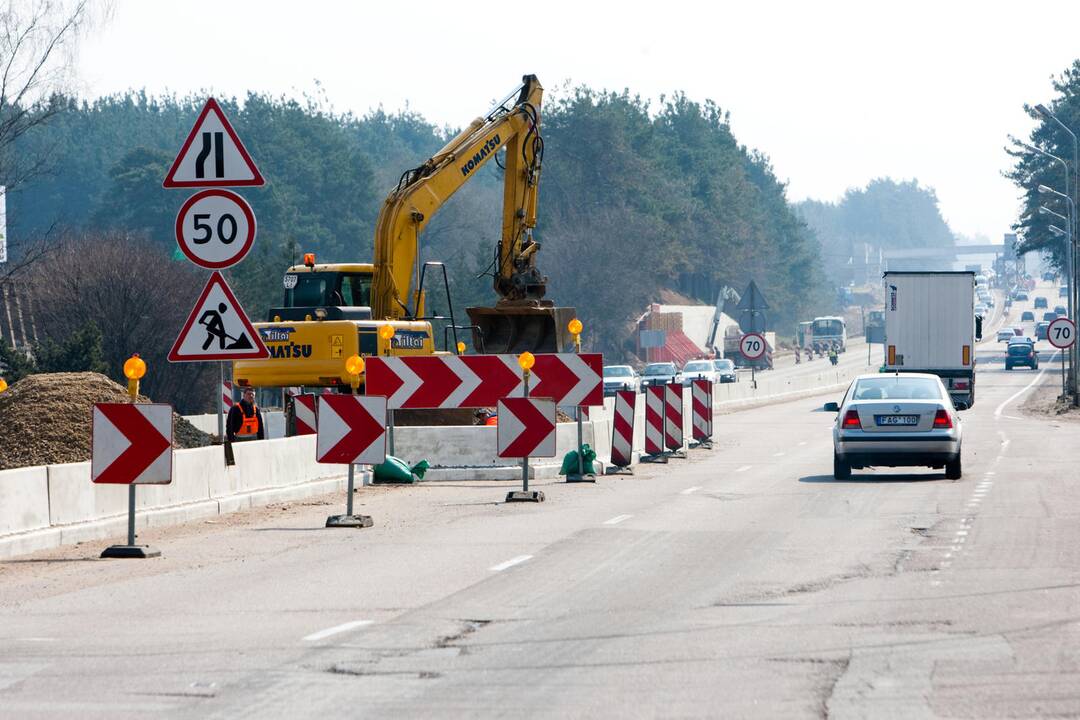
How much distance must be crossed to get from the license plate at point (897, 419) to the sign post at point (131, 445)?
1132 cm

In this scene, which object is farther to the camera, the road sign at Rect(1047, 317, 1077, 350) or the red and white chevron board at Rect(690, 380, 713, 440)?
the road sign at Rect(1047, 317, 1077, 350)

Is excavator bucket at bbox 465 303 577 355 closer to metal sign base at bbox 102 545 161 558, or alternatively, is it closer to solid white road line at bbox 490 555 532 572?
metal sign base at bbox 102 545 161 558

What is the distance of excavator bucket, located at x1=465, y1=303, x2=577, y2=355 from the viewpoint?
31781 millimetres

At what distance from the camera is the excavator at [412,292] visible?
28.1 meters

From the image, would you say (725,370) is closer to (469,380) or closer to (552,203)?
(552,203)

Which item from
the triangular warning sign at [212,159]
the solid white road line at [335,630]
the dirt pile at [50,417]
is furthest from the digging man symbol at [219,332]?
the dirt pile at [50,417]

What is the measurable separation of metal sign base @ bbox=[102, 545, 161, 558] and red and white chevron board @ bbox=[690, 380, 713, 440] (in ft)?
→ 66.5

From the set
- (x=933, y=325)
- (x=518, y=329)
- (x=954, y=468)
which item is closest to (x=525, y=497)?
(x=954, y=468)

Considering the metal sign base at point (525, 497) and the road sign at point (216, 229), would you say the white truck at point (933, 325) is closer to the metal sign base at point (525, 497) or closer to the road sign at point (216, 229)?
the metal sign base at point (525, 497)

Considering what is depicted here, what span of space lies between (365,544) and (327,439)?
2.52 m

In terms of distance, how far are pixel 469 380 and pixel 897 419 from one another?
574cm

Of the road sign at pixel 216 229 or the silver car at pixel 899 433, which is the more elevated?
the road sign at pixel 216 229

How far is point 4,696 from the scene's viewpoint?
8.09 metres

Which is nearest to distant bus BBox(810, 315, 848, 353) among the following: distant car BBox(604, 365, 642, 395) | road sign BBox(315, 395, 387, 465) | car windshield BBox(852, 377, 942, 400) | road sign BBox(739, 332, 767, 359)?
distant car BBox(604, 365, 642, 395)
